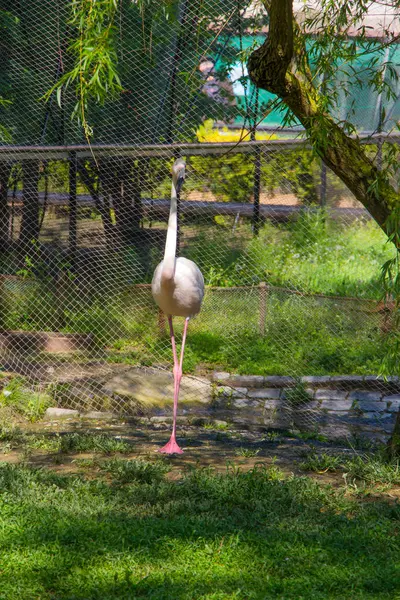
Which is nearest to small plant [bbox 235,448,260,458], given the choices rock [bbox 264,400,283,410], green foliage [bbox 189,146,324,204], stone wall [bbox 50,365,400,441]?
stone wall [bbox 50,365,400,441]

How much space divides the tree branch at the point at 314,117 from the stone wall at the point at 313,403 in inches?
107

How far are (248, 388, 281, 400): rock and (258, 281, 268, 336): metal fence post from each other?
2.63 feet

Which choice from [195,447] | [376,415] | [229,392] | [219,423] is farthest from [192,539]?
[229,392]

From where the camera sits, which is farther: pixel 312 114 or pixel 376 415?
pixel 376 415

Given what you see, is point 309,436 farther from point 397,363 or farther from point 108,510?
point 108,510

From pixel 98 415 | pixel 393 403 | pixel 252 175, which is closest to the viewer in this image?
pixel 98 415

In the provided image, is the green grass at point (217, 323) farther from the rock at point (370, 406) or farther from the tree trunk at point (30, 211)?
the tree trunk at point (30, 211)

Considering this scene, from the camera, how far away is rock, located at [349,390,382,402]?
802cm

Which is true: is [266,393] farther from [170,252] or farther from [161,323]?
[170,252]

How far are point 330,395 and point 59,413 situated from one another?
2.76 m

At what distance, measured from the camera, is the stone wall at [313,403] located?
7500 millimetres

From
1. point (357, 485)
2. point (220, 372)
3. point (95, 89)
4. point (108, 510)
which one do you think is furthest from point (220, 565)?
point (220, 372)

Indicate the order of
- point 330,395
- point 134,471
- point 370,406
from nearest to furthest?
point 134,471, point 370,406, point 330,395

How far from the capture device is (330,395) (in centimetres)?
812
